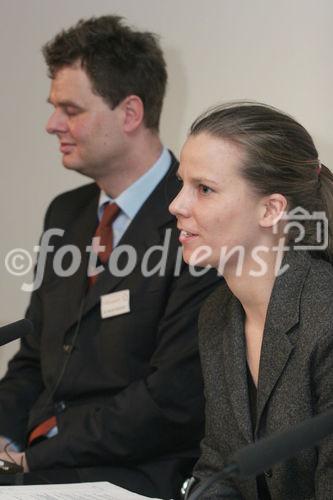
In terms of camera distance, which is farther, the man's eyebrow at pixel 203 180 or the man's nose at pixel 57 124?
the man's nose at pixel 57 124

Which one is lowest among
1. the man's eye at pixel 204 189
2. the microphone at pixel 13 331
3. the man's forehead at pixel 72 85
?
the microphone at pixel 13 331

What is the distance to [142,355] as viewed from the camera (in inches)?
87.4

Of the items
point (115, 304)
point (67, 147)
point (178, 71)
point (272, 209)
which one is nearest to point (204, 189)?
point (272, 209)

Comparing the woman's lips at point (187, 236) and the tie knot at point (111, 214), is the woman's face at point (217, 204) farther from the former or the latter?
the tie knot at point (111, 214)

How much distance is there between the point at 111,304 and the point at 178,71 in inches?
34.0

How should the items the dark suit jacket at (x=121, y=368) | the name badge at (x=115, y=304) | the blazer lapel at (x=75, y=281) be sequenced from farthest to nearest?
the blazer lapel at (x=75, y=281)
the name badge at (x=115, y=304)
the dark suit jacket at (x=121, y=368)

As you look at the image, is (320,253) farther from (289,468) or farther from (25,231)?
(25,231)

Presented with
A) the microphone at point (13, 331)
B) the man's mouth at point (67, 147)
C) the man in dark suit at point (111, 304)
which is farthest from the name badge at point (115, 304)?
the microphone at point (13, 331)

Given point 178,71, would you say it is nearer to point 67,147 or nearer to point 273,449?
point 67,147

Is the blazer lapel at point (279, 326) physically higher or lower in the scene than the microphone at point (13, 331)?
lower

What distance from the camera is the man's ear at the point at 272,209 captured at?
1688mm

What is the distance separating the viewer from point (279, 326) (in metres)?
1.59

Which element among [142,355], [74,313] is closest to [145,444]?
[142,355]

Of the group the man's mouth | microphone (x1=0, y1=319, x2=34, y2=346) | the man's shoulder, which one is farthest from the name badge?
microphone (x1=0, y1=319, x2=34, y2=346)
